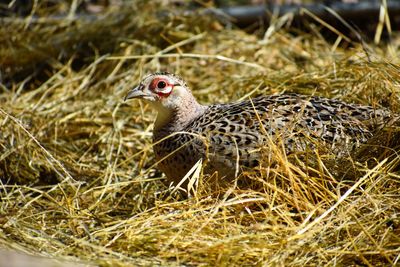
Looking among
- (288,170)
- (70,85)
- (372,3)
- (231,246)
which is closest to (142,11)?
(70,85)

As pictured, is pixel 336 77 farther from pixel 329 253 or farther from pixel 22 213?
pixel 22 213

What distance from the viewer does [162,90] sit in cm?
441

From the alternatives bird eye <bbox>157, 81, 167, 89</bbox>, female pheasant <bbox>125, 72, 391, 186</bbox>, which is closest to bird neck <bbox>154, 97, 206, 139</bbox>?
female pheasant <bbox>125, 72, 391, 186</bbox>

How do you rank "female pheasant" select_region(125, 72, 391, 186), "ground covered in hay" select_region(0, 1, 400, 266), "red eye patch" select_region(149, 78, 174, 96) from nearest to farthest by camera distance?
"ground covered in hay" select_region(0, 1, 400, 266) < "female pheasant" select_region(125, 72, 391, 186) < "red eye patch" select_region(149, 78, 174, 96)

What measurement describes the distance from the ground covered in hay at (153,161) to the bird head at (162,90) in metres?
0.34

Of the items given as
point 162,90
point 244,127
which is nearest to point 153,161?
point 162,90

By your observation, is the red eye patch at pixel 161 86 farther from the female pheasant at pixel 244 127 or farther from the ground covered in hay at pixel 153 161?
the ground covered in hay at pixel 153 161

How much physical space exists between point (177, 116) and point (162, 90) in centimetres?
18

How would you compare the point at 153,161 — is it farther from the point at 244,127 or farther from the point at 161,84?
the point at 244,127

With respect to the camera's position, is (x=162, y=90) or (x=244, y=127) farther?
(x=162, y=90)

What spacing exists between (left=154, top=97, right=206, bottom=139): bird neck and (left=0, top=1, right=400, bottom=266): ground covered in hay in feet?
0.71

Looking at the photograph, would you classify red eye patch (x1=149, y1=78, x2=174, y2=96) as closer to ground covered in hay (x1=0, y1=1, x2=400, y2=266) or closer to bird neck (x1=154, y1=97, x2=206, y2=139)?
bird neck (x1=154, y1=97, x2=206, y2=139)

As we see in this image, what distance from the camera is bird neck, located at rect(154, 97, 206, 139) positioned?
14.5 feet

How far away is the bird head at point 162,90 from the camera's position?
4391 millimetres
